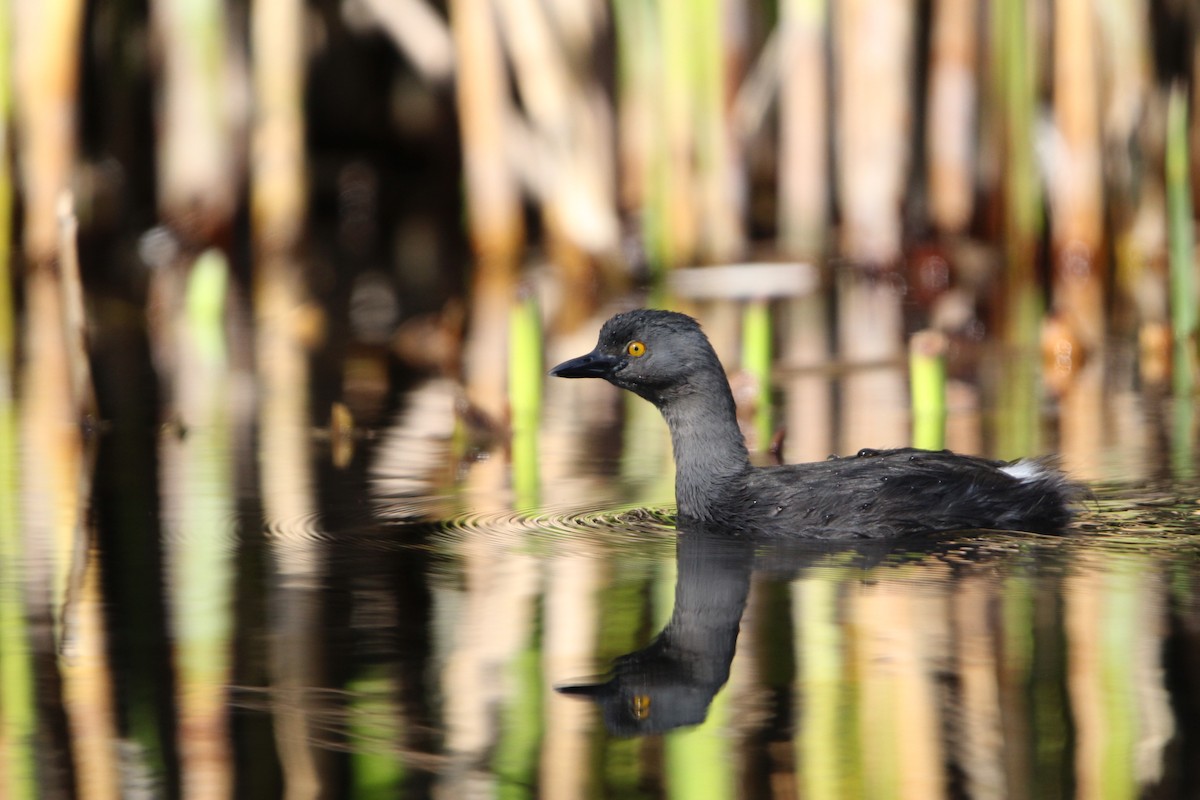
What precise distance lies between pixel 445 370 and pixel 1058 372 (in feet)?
9.35

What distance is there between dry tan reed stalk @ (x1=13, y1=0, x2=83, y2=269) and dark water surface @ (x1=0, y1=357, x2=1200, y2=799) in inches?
204

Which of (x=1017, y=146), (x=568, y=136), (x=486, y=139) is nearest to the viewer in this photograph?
(x=1017, y=146)

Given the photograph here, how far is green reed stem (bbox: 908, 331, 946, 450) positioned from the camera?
6746 mm

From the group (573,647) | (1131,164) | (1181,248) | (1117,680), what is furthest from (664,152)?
(1117,680)

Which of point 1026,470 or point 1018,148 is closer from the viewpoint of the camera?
point 1026,470

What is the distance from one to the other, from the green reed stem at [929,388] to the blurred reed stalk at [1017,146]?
13.3ft

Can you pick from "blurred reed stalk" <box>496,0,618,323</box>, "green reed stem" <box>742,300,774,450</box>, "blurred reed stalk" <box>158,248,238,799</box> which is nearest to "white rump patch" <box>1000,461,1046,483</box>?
"green reed stem" <box>742,300,774,450</box>

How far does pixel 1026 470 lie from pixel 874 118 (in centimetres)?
615

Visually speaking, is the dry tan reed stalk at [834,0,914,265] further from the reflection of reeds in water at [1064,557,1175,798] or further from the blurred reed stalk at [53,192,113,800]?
the reflection of reeds in water at [1064,557,1175,798]

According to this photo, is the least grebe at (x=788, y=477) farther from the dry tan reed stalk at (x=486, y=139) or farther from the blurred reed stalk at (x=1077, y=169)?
the dry tan reed stalk at (x=486, y=139)

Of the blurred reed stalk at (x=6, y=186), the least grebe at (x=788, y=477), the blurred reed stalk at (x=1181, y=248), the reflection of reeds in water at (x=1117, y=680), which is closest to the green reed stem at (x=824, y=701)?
the reflection of reeds in water at (x=1117, y=680)

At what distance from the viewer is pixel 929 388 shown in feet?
22.2

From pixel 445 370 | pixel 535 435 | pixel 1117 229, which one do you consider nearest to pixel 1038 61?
pixel 1117 229

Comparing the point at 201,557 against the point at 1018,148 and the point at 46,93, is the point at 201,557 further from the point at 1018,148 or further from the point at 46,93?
the point at 1018,148
